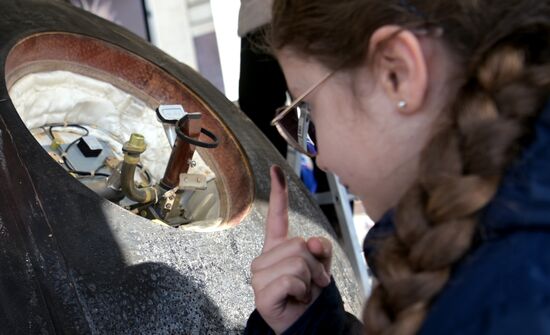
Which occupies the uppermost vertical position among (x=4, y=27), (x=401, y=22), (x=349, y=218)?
(x=401, y=22)

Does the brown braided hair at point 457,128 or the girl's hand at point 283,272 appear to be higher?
the brown braided hair at point 457,128

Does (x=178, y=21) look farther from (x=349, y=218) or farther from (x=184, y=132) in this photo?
(x=184, y=132)

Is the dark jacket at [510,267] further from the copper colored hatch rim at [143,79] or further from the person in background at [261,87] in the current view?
the person in background at [261,87]

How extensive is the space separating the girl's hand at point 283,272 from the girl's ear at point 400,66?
234mm

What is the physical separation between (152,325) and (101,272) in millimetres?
91

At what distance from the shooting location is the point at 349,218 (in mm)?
1949

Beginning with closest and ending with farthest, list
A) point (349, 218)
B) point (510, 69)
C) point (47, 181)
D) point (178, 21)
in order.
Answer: point (510, 69)
point (47, 181)
point (349, 218)
point (178, 21)

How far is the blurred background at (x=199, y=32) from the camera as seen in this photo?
3328 millimetres

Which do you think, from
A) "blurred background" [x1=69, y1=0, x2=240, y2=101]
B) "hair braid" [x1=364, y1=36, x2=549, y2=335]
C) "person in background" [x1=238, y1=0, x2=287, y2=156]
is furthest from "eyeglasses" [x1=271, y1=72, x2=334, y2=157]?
"blurred background" [x1=69, y1=0, x2=240, y2=101]

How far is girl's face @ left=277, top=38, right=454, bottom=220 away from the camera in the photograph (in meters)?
0.57

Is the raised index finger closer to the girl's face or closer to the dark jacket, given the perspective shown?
the girl's face

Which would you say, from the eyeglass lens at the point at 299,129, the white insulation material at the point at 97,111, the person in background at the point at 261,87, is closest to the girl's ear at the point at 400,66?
the eyeglass lens at the point at 299,129

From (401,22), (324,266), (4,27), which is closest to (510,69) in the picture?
(401,22)

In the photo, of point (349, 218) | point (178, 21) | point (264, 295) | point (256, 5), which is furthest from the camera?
point (178, 21)
